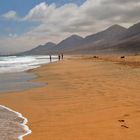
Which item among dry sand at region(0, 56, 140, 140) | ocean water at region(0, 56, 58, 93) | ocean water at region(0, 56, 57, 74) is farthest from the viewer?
ocean water at region(0, 56, 57, 74)

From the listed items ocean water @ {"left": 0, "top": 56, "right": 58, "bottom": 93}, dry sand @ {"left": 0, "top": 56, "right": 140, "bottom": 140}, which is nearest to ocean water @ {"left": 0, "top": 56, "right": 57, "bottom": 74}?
ocean water @ {"left": 0, "top": 56, "right": 58, "bottom": 93}

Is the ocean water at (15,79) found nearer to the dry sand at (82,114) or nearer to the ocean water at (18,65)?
the ocean water at (18,65)

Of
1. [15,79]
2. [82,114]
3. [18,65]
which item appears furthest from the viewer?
[18,65]

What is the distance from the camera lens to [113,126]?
23.7ft

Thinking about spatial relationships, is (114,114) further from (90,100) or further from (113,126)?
(90,100)

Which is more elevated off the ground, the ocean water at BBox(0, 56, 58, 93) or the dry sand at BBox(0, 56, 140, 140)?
the dry sand at BBox(0, 56, 140, 140)

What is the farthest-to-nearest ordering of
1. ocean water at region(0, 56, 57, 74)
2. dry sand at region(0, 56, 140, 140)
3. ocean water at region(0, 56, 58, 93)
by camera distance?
1. ocean water at region(0, 56, 57, 74)
2. ocean water at region(0, 56, 58, 93)
3. dry sand at region(0, 56, 140, 140)

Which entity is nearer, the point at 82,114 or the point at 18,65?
the point at 82,114

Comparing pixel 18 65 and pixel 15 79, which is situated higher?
pixel 15 79

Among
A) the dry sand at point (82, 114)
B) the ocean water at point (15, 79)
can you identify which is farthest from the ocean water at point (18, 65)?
the dry sand at point (82, 114)

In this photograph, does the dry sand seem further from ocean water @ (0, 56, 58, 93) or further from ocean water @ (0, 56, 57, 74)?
ocean water @ (0, 56, 57, 74)

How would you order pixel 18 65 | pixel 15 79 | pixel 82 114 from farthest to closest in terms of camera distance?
pixel 18 65, pixel 15 79, pixel 82 114

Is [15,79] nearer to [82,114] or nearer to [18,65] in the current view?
[82,114]

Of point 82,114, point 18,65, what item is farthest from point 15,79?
point 18,65
